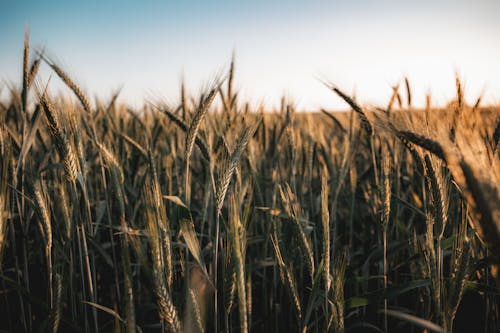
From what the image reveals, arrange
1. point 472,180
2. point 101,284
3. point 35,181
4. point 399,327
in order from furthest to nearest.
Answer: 1. point 101,284
2. point 399,327
3. point 35,181
4. point 472,180

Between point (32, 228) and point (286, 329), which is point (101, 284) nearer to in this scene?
point (32, 228)

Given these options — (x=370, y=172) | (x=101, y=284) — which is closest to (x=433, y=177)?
(x=370, y=172)

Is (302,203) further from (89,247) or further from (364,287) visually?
(89,247)

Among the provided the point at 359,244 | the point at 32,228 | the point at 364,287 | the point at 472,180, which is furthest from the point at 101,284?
the point at 472,180

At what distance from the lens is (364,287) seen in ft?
5.98

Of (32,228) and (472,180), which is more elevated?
(472,180)

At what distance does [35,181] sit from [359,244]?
2620 mm

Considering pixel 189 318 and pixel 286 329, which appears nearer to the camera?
pixel 189 318

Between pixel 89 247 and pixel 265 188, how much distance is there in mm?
1363

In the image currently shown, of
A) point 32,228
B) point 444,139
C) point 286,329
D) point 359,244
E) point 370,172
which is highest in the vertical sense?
point 444,139

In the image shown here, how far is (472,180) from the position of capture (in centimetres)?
77

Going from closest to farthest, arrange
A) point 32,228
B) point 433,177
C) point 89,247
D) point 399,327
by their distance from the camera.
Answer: point 433,177, point 399,327, point 89,247, point 32,228

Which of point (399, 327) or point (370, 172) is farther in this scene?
point (370, 172)

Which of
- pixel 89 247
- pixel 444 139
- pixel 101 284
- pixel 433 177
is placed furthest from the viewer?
pixel 101 284
